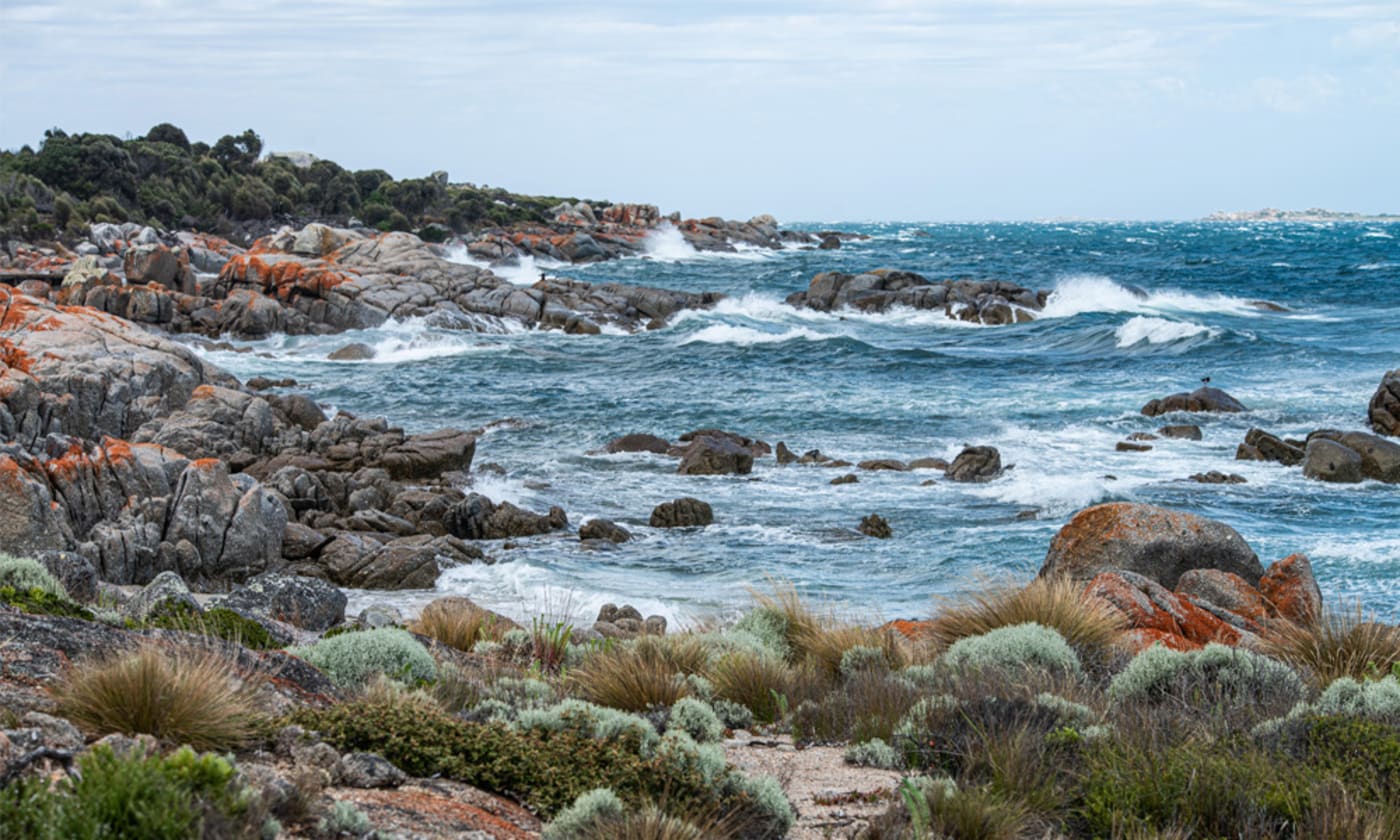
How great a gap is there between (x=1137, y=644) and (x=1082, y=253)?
3448 inches

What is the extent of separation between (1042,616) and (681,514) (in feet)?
35.7

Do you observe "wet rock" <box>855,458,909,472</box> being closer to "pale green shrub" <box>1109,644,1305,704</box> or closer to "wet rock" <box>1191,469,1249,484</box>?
"wet rock" <box>1191,469,1249,484</box>

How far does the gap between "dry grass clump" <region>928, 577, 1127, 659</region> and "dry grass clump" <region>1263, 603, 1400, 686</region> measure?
43.7 inches

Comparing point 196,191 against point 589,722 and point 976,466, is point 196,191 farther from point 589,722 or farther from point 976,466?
point 589,722

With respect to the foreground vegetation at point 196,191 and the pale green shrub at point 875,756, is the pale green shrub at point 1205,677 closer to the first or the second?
the pale green shrub at point 875,756

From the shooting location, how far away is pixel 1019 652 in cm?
738

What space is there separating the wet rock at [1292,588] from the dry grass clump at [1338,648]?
2.22 metres

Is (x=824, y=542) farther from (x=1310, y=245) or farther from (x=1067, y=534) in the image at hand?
(x=1310, y=245)

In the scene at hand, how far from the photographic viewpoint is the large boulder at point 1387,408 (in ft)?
76.5

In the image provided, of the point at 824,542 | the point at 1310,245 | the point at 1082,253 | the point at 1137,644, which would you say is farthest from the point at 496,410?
the point at 1310,245

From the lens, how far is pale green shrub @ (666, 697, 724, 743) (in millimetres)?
5996

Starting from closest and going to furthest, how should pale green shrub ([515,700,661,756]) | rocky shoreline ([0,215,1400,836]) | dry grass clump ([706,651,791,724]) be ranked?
pale green shrub ([515,700,661,756]), dry grass clump ([706,651,791,724]), rocky shoreline ([0,215,1400,836])

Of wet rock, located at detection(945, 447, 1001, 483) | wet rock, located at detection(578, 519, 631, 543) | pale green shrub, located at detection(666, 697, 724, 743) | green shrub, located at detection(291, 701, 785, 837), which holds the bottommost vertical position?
wet rock, located at detection(578, 519, 631, 543)

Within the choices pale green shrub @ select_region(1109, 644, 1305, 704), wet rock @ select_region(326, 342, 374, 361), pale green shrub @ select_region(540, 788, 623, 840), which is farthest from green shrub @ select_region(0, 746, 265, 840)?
wet rock @ select_region(326, 342, 374, 361)
